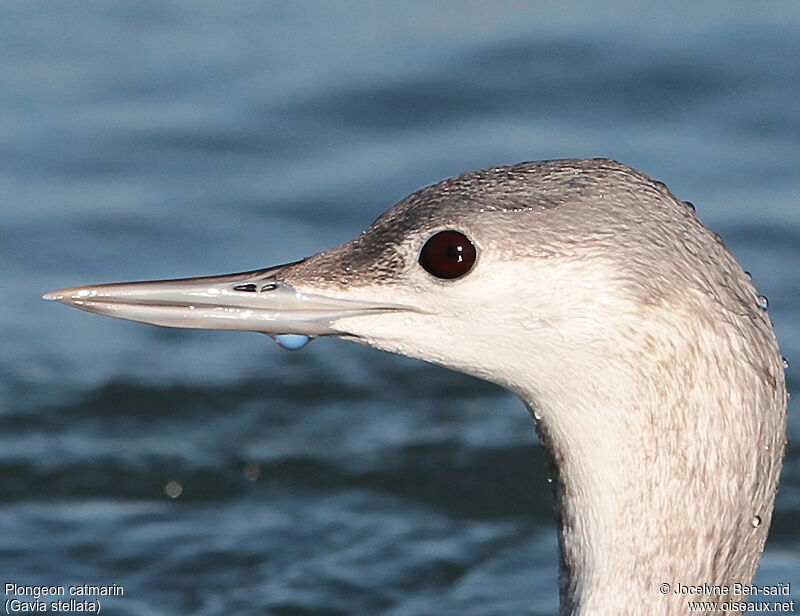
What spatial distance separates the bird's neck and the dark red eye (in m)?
0.37

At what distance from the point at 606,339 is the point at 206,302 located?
3.76 feet

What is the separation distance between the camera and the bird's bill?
4.74 m

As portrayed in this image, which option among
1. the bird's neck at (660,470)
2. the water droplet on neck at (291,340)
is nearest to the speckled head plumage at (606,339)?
the bird's neck at (660,470)

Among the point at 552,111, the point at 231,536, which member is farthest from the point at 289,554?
the point at 552,111

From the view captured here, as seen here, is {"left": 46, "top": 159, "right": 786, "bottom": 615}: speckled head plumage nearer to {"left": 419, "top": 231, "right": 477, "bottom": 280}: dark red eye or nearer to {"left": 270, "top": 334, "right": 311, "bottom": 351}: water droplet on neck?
{"left": 419, "top": 231, "right": 477, "bottom": 280}: dark red eye

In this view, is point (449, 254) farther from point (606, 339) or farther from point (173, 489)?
point (173, 489)

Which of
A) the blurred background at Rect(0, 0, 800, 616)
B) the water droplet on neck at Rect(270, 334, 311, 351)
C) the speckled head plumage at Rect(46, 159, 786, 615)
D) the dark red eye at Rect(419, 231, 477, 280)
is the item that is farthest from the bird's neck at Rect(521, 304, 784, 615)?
the blurred background at Rect(0, 0, 800, 616)

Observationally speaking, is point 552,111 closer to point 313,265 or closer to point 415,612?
point 415,612

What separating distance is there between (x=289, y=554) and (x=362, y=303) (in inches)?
109

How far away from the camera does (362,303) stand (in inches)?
181

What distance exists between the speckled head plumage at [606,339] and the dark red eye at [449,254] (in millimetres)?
19

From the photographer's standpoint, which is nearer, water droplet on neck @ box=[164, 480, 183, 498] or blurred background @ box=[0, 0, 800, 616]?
blurred background @ box=[0, 0, 800, 616]

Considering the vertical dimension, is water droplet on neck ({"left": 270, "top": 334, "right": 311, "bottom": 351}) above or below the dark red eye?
below

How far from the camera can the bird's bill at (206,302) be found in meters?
4.74
